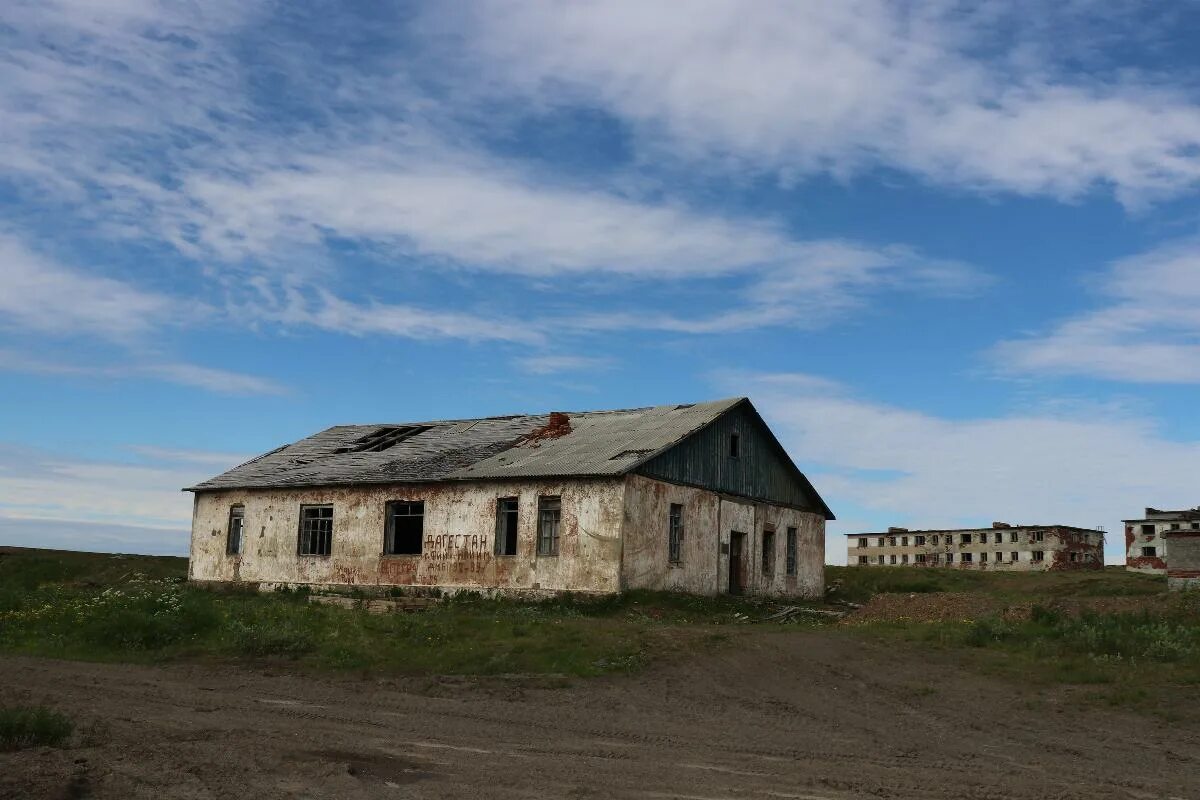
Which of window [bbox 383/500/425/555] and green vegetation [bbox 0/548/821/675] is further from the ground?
window [bbox 383/500/425/555]

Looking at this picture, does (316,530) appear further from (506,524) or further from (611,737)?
(611,737)

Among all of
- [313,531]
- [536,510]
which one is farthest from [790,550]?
[313,531]

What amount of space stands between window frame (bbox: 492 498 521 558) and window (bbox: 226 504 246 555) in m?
11.2

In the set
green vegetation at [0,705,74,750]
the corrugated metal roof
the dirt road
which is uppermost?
the corrugated metal roof

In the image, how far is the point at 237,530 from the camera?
3491cm

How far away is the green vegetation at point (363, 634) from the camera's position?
55.4 feet

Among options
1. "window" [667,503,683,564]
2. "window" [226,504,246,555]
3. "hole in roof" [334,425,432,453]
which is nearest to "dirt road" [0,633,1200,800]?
"window" [667,503,683,564]

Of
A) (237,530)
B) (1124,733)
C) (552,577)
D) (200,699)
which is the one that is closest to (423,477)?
(552,577)

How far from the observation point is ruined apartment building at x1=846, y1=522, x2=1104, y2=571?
74750 millimetres

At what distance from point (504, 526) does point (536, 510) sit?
1.33 meters

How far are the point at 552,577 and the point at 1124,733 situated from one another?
16.1 metres

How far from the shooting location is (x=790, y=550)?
1319 inches

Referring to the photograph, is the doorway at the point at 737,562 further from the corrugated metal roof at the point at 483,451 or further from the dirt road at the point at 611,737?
the dirt road at the point at 611,737

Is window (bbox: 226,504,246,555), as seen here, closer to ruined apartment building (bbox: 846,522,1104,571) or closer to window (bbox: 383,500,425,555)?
window (bbox: 383,500,425,555)
